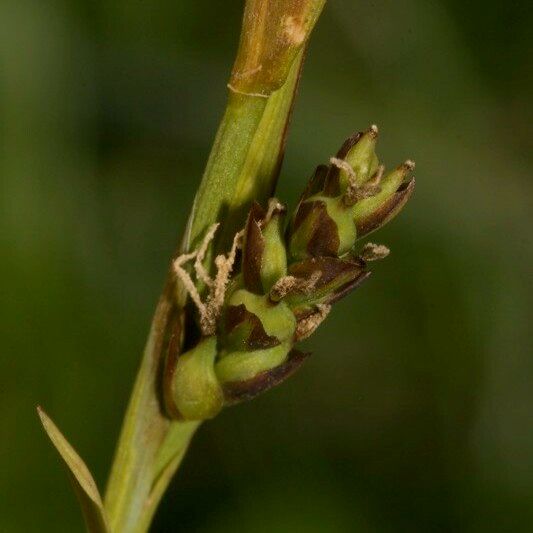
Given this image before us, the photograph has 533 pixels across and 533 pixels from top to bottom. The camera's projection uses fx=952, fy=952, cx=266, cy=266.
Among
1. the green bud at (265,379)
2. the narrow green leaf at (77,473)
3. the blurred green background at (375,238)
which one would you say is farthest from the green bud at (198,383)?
the blurred green background at (375,238)

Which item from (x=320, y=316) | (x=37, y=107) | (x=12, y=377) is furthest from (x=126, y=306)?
(x=320, y=316)

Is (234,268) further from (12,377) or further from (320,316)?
(12,377)

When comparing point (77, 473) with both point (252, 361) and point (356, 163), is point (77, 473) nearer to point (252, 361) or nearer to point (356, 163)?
point (252, 361)

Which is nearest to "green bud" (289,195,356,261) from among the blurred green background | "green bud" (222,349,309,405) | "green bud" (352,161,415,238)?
"green bud" (352,161,415,238)

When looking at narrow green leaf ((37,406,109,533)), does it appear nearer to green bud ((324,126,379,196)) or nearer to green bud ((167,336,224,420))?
green bud ((167,336,224,420))

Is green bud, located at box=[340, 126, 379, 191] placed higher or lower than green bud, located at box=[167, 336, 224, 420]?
higher

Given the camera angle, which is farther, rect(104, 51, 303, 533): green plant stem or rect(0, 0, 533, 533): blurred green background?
rect(0, 0, 533, 533): blurred green background

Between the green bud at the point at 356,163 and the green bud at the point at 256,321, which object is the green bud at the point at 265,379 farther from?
the green bud at the point at 356,163
